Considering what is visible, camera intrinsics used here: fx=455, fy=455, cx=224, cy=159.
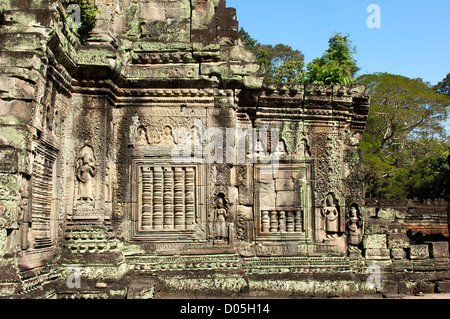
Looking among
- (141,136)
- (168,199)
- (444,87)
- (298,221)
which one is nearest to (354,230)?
(298,221)

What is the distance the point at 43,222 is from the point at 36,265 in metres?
0.57

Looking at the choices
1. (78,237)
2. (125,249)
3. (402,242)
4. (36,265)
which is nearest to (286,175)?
(402,242)

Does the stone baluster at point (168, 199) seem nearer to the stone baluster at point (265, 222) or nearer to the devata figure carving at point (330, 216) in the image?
the stone baluster at point (265, 222)

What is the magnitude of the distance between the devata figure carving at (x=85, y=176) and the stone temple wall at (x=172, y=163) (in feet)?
0.05

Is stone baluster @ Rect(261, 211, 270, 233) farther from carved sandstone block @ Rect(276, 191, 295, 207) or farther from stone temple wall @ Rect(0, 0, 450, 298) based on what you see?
carved sandstone block @ Rect(276, 191, 295, 207)

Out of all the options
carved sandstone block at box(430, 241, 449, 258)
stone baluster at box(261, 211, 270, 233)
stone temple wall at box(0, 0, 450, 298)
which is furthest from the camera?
carved sandstone block at box(430, 241, 449, 258)

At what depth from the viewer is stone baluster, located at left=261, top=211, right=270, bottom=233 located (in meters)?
7.94

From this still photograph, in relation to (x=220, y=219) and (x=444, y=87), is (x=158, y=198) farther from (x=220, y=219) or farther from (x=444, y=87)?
(x=444, y=87)

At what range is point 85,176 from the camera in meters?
6.56

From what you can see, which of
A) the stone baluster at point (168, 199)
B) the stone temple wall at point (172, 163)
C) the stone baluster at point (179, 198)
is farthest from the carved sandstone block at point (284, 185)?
the stone baluster at point (168, 199)

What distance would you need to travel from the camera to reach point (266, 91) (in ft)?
26.6

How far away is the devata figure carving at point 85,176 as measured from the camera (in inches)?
257

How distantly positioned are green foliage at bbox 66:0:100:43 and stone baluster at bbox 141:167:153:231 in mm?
2226

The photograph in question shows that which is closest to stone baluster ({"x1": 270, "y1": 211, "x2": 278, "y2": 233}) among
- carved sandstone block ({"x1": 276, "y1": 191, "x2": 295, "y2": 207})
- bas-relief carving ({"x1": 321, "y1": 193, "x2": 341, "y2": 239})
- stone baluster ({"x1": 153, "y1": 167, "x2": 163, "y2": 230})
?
carved sandstone block ({"x1": 276, "y1": 191, "x2": 295, "y2": 207})
